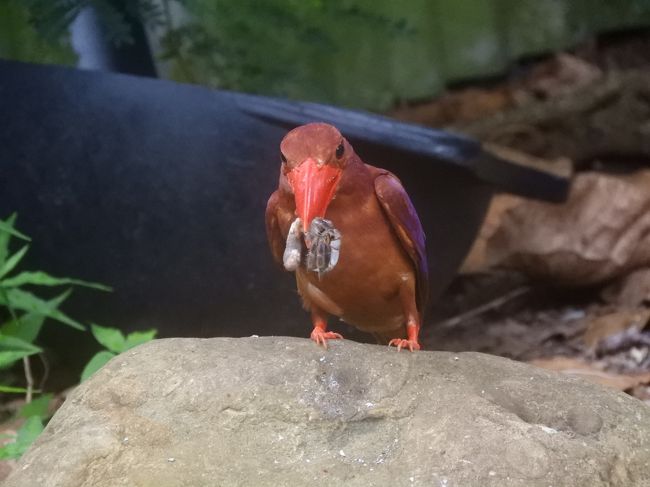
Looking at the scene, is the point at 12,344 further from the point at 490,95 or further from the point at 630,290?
the point at 490,95

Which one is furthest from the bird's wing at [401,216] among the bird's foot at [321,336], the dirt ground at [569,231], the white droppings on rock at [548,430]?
the dirt ground at [569,231]

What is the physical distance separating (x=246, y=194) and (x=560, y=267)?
1852 millimetres

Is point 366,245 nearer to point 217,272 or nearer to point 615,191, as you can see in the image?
point 217,272

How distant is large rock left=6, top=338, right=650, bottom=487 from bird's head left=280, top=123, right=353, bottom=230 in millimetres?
345

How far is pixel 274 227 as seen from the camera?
86.4 inches

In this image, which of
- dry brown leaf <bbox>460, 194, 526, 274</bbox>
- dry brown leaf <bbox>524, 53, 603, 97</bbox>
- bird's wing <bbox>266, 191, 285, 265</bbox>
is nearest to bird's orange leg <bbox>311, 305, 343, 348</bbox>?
bird's wing <bbox>266, 191, 285, 265</bbox>

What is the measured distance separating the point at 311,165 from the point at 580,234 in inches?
97.7

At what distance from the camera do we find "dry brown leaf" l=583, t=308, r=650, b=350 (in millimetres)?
3346

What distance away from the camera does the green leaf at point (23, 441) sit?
1.98 m

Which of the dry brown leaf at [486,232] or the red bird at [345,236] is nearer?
the red bird at [345,236]

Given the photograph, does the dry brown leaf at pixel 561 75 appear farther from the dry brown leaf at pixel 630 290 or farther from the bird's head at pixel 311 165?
the bird's head at pixel 311 165

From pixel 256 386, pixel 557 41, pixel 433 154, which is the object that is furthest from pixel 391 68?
pixel 256 386

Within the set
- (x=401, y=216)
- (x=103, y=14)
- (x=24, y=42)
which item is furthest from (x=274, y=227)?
(x=24, y=42)

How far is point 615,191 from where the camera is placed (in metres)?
4.02
